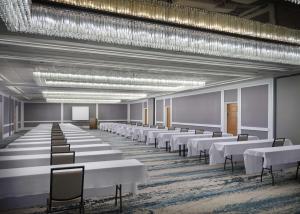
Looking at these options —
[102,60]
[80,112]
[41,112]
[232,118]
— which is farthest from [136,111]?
[102,60]

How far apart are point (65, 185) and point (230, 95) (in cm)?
972

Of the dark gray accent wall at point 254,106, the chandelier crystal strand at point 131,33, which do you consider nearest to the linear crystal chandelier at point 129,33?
the chandelier crystal strand at point 131,33

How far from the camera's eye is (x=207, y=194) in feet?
15.2

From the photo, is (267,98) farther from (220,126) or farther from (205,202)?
(205,202)

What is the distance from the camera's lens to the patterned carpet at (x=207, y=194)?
396cm

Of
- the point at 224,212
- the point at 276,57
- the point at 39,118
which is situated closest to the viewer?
the point at 224,212

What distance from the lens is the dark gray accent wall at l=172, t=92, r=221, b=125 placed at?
12375 millimetres

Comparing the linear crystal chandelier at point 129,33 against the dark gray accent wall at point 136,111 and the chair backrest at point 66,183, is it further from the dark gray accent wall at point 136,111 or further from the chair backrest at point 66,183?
the dark gray accent wall at point 136,111

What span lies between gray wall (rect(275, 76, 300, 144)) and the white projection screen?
65.5ft

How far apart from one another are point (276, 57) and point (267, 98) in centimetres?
491

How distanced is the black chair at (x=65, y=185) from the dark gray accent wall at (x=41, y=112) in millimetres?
22714

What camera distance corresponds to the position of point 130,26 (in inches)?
139

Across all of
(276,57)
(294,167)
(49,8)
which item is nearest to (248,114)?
(294,167)

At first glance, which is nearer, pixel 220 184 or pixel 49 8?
pixel 49 8
